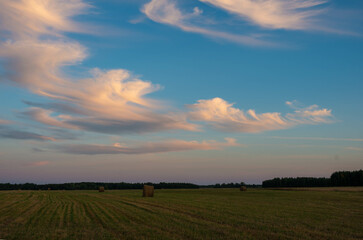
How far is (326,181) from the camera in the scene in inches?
5408

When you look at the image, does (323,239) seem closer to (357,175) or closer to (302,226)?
(302,226)

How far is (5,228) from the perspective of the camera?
17938 mm

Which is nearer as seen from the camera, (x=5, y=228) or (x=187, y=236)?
(x=187, y=236)

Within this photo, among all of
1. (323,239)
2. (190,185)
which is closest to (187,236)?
(323,239)

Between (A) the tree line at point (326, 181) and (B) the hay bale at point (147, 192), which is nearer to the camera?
(B) the hay bale at point (147, 192)

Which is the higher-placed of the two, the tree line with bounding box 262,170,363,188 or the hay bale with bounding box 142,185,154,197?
the tree line with bounding box 262,170,363,188

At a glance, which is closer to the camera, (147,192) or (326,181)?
(147,192)

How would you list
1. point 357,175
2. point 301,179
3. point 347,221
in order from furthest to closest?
point 301,179 → point 357,175 → point 347,221

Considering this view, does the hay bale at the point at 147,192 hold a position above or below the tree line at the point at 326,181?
below

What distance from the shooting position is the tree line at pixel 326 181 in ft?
390

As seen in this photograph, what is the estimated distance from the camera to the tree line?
11901 centimetres

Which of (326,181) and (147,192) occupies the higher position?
(326,181)

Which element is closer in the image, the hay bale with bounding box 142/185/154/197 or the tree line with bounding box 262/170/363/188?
the hay bale with bounding box 142/185/154/197

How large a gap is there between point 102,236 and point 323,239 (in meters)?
9.29
